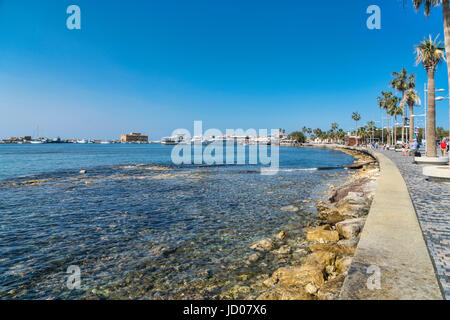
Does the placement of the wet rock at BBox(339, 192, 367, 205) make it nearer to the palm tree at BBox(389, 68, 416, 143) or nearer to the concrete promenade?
the concrete promenade

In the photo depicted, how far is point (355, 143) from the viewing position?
4528 inches

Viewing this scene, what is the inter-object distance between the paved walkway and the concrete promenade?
0.62ft

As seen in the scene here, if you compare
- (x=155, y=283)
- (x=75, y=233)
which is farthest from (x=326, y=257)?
(x=75, y=233)

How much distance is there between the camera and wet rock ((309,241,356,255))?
19.6ft

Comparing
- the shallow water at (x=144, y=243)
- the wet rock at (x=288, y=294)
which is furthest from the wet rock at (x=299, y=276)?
the shallow water at (x=144, y=243)

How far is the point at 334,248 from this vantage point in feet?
20.7

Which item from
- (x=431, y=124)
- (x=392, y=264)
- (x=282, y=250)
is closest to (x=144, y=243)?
(x=282, y=250)

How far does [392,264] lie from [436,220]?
3678 mm

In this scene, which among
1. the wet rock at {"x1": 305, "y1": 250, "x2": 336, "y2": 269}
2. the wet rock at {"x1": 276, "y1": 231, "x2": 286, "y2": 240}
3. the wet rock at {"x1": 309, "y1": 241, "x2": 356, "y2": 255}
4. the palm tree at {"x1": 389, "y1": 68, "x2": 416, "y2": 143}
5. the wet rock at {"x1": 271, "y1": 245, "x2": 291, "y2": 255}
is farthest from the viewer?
the palm tree at {"x1": 389, "y1": 68, "x2": 416, "y2": 143}

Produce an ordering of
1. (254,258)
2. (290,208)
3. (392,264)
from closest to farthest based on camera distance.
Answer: (392,264)
(254,258)
(290,208)

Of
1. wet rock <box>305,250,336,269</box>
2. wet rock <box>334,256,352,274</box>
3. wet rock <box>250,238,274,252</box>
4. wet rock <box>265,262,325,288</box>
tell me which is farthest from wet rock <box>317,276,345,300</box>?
wet rock <box>250,238,274,252</box>

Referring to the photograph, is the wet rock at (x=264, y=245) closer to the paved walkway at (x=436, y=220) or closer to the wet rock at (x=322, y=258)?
the wet rock at (x=322, y=258)

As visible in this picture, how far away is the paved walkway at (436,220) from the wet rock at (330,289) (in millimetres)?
1394

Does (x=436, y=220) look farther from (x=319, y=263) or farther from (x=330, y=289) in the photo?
(x=330, y=289)
